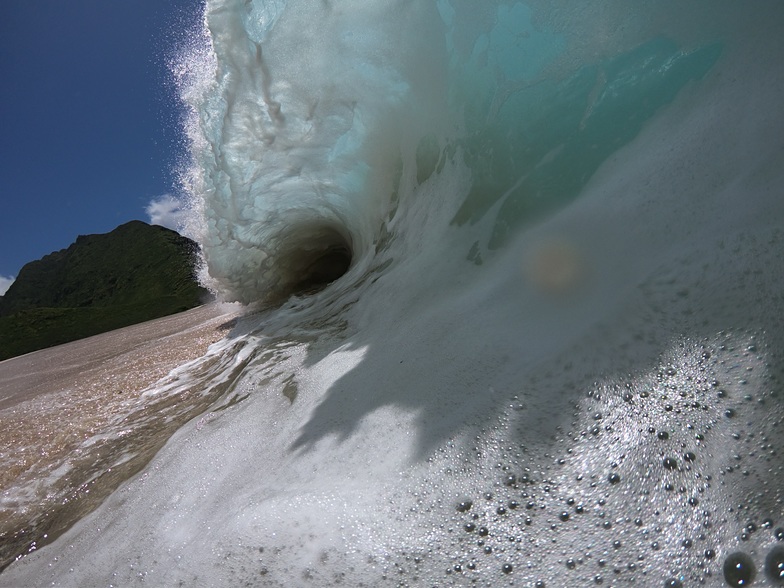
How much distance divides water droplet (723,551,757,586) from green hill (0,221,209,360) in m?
18.0

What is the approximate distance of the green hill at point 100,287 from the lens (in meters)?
16.2

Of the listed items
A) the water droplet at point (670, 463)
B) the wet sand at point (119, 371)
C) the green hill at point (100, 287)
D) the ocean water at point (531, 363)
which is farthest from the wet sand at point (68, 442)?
the green hill at point (100, 287)

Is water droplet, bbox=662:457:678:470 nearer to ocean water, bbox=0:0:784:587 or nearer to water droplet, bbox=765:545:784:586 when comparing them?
ocean water, bbox=0:0:784:587

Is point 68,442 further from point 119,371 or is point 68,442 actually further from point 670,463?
point 670,463

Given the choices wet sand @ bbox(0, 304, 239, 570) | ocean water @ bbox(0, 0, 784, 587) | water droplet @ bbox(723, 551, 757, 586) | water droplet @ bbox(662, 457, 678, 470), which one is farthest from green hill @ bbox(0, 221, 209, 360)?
water droplet @ bbox(723, 551, 757, 586)

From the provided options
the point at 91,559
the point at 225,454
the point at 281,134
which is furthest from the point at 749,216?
the point at 281,134

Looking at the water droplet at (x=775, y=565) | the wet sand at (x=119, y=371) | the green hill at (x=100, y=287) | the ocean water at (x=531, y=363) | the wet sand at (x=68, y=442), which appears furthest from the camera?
the green hill at (x=100, y=287)

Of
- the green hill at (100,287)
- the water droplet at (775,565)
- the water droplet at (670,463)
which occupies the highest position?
the green hill at (100,287)

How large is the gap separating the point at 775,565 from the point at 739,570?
2.1 inches

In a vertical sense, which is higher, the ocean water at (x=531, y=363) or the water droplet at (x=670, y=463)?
the ocean water at (x=531, y=363)

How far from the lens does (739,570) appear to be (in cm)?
81

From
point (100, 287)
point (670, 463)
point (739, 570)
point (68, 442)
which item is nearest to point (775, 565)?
point (739, 570)

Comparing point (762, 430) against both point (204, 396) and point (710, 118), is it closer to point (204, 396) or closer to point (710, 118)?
point (710, 118)

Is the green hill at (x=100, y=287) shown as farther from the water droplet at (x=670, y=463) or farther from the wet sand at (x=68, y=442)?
the water droplet at (x=670, y=463)
